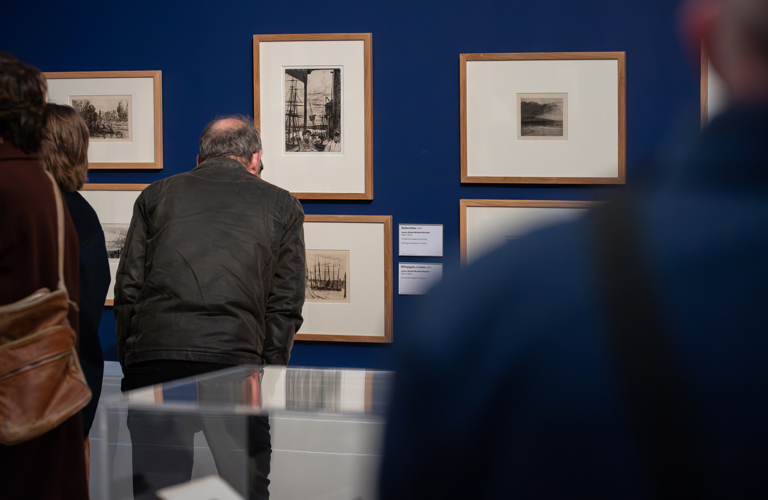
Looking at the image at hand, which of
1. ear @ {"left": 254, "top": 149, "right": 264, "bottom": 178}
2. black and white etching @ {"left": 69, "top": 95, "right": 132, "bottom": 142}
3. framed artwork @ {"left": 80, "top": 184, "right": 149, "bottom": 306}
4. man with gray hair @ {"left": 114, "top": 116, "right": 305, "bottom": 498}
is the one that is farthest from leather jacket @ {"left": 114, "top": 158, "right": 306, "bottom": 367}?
black and white etching @ {"left": 69, "top": 95, "right": 132, "bottom": 142}

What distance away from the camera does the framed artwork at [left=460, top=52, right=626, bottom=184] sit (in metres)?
2.96

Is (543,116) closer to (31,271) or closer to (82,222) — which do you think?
(82,222)

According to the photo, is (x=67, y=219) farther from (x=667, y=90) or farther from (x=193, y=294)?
(x=667, y=90)

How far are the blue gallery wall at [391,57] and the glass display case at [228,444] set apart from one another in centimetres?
215

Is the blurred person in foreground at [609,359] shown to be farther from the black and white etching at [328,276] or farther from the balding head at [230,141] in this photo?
the black and white etching at [328,276]

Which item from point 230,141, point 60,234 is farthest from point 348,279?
point 60,234

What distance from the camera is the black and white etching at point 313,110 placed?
3.12 m

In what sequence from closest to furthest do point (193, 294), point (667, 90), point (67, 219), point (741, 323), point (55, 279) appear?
point (741, 323) → point (55, 279) → point (67, 219) → point (193, 294) → point (667, 90)

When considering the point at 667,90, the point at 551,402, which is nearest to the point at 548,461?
the point at 551,402

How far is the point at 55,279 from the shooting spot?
138cm

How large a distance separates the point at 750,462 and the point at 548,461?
0.10 metres

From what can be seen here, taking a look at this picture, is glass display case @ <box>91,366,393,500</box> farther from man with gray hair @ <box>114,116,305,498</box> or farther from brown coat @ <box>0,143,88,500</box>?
man with gray hair @ <box>114,116,305,498</box>

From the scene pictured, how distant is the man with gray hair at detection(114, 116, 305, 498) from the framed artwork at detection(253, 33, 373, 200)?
0.92 m

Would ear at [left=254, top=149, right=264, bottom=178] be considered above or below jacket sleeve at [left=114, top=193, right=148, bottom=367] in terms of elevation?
above
